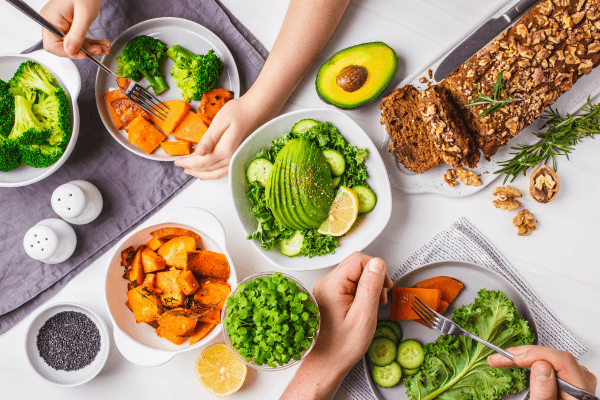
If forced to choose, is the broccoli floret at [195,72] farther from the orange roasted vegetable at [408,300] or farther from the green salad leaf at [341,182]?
the orange roasted vegetable at [408,300]

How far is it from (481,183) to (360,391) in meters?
1.04

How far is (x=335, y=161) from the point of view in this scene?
1.69 m

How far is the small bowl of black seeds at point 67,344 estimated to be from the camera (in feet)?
5.90

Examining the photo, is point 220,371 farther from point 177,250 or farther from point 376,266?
point 376,266

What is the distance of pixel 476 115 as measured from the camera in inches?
61.4

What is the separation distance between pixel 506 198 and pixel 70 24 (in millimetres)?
1986

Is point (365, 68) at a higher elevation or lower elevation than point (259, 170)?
higher

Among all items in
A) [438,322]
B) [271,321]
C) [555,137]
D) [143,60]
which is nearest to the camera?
[271,321]

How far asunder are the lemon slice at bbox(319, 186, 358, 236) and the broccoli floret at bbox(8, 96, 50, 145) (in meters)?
1.22

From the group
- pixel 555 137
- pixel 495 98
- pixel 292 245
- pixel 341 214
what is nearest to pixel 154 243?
pixel 292 245

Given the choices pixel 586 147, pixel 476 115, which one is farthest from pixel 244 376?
pixel 586 147

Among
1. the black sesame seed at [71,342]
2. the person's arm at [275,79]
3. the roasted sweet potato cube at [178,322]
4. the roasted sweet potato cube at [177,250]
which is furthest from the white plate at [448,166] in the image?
the black sesame seed at [71,342]

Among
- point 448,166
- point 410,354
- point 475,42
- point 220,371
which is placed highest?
point 475,42

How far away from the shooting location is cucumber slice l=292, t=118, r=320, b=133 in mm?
1691
